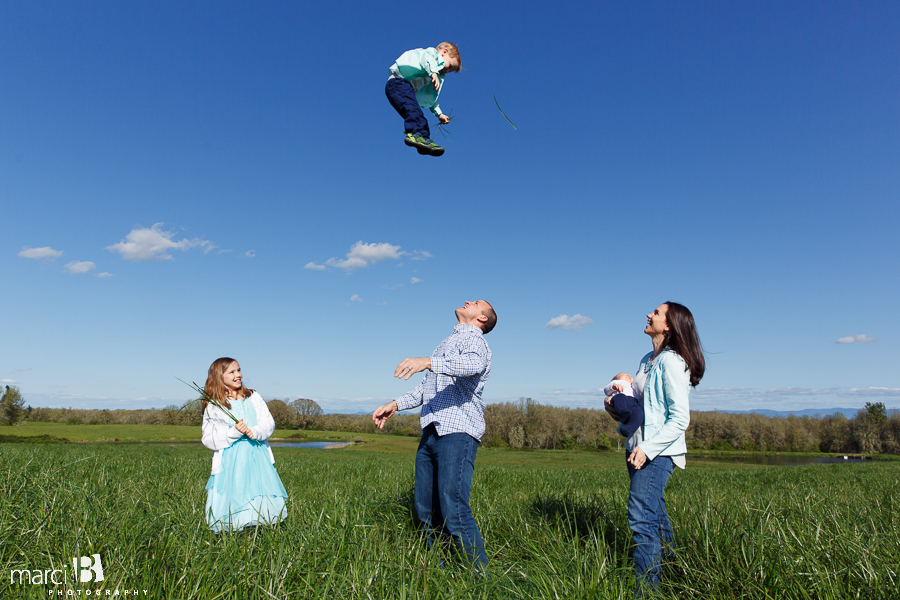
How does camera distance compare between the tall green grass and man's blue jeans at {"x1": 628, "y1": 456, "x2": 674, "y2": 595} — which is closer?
the tall green grass

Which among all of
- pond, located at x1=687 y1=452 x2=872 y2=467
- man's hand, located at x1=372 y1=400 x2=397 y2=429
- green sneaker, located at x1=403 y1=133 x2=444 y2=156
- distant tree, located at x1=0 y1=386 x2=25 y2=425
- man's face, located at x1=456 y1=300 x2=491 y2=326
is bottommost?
pond, located at x1=687 y1=452 x2=872 y2=467

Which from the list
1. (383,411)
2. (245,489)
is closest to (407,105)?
(383,411)

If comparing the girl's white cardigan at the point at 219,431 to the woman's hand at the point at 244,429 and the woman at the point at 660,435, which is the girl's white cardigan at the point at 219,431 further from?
the woman at the point at 660,435

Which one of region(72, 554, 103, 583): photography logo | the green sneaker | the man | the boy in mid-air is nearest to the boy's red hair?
the boy in mid-air

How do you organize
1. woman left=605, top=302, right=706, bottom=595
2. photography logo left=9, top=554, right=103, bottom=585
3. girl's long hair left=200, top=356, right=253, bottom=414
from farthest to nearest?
girl's long hair left=200, top=356, right=253, bottom=414
woman left=605, top=302, right=706, bottom=595
photography logo left=9, top=554, right=103, bottom=585

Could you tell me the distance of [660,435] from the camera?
3408mm

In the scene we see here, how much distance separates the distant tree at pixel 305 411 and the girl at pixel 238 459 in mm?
69885

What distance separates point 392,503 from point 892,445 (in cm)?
11803

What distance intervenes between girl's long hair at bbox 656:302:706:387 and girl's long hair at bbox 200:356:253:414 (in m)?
3.98

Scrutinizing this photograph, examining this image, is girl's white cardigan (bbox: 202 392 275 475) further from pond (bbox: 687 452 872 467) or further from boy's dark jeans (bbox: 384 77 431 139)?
pond (bbox: 687 452 872 467)

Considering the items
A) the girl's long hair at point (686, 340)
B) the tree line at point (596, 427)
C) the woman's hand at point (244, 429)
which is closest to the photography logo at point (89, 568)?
the woman's hand at point (244, 429)

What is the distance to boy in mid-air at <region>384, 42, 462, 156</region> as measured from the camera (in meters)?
4.08

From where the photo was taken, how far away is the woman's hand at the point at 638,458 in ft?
11.0

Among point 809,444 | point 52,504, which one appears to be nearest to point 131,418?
point 52,504
